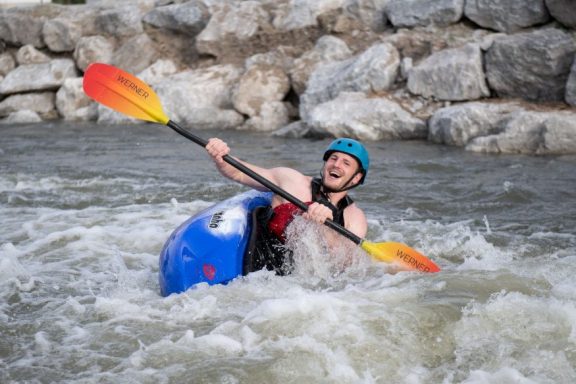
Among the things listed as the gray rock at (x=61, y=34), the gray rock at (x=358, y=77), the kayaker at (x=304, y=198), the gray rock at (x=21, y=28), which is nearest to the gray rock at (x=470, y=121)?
the gray rock at (x=358, y=77)

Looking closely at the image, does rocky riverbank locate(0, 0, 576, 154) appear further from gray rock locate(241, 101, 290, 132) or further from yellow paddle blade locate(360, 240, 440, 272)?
yellow paddle blade locate(360, 240, 440, 272)

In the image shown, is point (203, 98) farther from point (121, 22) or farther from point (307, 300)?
point (307, 300)

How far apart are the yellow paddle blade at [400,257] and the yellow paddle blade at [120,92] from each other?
1791 millimetres

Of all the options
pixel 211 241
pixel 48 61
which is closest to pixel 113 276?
pixel 211 241

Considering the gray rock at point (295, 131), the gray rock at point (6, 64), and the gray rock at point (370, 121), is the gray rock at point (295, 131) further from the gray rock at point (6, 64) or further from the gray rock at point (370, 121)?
the gray rock at point (6, 64)

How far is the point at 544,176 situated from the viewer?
7770mm

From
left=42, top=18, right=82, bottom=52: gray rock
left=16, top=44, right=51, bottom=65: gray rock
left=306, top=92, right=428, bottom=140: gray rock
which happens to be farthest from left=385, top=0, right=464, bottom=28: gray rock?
left=16, top=44, right=51, bottom=65: gray rock

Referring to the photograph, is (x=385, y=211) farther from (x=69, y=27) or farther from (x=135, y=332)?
(x=69, y=27)

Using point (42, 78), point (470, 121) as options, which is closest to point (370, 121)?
point (470, 121)

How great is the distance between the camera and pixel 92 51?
50.6ft

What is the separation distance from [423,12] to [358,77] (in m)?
1.84

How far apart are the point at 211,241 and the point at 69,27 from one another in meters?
13.2

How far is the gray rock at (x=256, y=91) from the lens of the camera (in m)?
12.5

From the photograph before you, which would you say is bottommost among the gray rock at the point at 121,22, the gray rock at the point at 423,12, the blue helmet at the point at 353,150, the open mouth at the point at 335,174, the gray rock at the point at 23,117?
the gray rock at the point at 23,117
